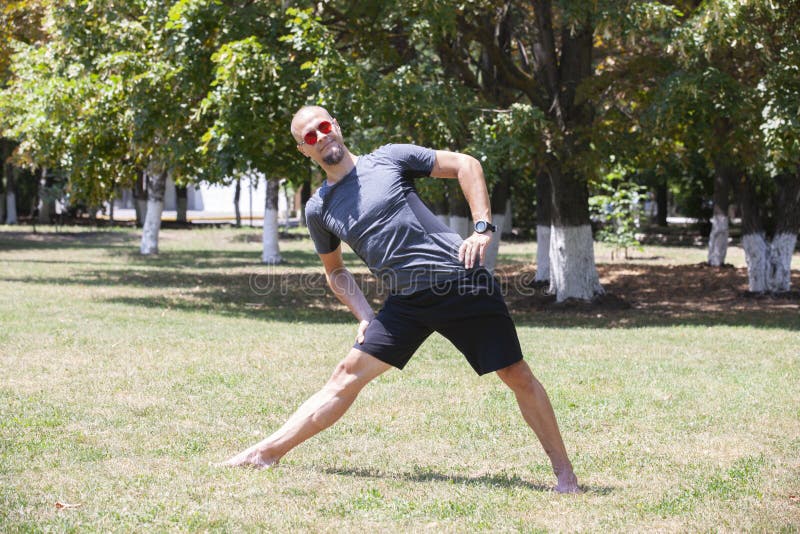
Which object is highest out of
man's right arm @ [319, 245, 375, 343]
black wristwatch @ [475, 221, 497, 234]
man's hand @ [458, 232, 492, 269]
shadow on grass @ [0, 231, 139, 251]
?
black wristwatch @ [475, 221, 497, 234]

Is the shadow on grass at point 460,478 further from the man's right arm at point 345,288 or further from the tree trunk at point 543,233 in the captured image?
the tree trunk at point 543,233

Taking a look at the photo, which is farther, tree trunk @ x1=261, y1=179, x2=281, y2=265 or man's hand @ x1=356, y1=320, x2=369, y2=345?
tree trunk @ x1=261, y1=179, x2=281, y2=265

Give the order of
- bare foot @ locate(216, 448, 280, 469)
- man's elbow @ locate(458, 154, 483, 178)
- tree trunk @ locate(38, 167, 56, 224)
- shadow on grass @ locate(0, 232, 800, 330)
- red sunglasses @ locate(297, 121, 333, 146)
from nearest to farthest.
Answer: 1. man's elbow @ locate(458, 154, 483, 178)
2. red sunglasses @ locate(297, 121, 333, 146)
3. bare foot @ locate(216, 448, 280, 469)
4. shadow on grass @ locate(0, 232, 800, 330)
5. tree trunk @ locate(38, 167, 56, 224)

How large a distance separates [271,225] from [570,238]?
36.9 feet

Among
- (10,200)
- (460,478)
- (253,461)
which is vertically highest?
(10,200)

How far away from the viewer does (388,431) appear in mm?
6832

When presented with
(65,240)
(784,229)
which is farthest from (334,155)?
(65,240)

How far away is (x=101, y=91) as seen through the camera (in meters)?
15.9

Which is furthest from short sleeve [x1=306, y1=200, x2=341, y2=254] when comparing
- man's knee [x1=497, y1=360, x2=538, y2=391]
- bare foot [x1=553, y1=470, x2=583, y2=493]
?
bare foot [x1=553, y1=470, x2=583, y2=493]

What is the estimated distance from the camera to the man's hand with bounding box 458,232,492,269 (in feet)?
16.2

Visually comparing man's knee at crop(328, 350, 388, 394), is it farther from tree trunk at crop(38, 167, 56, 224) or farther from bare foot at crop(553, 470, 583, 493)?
tree trunk at crop(38, 167, 56, 224)

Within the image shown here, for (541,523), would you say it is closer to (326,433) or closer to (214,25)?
(326,433)

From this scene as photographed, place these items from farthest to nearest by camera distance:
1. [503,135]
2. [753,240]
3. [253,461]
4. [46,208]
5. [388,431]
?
[46,208], [753,240], [503,135], [388,431], [253,461]

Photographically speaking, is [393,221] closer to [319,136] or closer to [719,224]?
[319,136]
